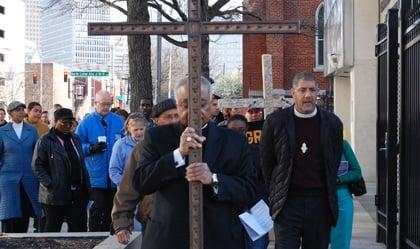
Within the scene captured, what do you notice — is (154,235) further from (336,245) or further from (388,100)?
(388,100)

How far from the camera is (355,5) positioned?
→ 19.4 metres

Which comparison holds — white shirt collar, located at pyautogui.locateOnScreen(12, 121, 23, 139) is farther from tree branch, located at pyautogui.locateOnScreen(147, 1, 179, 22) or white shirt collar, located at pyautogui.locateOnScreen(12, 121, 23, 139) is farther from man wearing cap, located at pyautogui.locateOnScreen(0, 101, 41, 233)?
tree branch, located at pyautogui.locateOnScreen(147, 1, 179, 22)

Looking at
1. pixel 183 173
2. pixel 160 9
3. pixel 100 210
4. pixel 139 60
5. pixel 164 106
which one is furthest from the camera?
pixel 160 9

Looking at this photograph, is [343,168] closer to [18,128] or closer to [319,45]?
[18,128]

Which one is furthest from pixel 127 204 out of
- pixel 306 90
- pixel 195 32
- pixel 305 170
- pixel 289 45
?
pixel 289 45

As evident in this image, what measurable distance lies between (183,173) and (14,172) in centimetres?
594

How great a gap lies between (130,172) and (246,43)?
33.9m

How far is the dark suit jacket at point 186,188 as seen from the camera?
14.0 feet

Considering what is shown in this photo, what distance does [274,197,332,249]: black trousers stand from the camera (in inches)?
253

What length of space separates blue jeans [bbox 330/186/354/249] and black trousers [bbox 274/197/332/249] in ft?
3.34

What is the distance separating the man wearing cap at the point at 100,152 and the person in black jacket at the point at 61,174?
0.30m

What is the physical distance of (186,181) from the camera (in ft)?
14.2

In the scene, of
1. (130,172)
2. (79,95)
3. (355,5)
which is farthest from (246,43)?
(130,172)

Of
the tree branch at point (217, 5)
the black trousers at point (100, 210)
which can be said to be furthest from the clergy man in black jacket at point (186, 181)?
the tree branch at point (217, 5)
